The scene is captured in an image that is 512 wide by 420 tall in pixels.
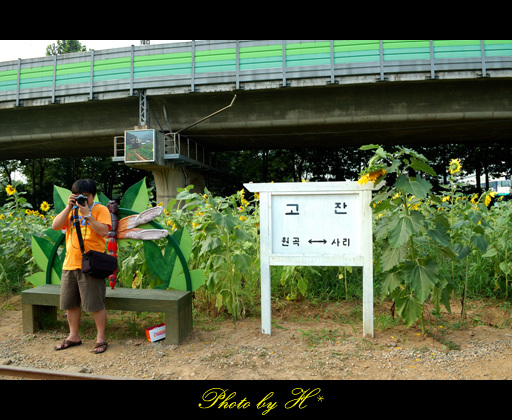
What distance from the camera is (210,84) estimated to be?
1625 cm

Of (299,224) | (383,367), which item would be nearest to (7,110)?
(299,224)

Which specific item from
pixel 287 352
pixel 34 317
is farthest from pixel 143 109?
pixel 287 352

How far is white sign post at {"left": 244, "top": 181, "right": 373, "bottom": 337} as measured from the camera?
337 centimetres

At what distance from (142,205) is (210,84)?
13.6 meters

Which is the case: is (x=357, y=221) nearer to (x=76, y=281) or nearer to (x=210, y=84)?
(x=76, y=281)

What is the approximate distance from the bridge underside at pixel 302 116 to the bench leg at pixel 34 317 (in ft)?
47.0

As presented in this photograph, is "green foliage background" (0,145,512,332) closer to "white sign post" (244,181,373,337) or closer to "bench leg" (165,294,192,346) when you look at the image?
"white sign post" (244,181,373,337)

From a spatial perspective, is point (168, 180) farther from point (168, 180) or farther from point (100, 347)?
point (100, 347)

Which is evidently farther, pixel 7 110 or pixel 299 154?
pixel 299 154

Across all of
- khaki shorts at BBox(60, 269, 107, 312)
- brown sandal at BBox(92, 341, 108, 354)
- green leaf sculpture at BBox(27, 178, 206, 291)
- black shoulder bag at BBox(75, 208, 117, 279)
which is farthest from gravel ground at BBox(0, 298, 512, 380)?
black shoulder bag at BBox(75, 208, 117, 279)

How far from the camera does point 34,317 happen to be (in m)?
3.77

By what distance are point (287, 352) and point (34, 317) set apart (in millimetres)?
2696

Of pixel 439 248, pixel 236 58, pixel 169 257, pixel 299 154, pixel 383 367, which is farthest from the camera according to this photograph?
pixel 299 154

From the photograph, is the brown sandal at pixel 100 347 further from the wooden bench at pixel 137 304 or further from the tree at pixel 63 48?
the tree at pixel 63 48
